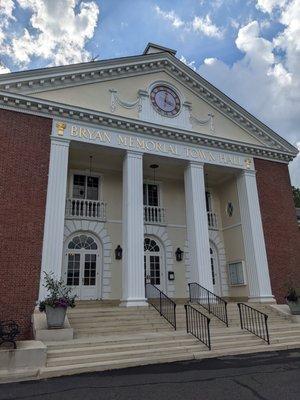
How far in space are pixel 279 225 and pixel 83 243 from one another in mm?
10003

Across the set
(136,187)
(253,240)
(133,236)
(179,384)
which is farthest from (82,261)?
(179,384)

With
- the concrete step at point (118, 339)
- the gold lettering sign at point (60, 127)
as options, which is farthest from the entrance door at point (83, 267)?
the concrete step at point (118, 339)

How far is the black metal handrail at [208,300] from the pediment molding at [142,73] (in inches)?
368

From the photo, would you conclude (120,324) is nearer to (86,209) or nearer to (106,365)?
(106,365)

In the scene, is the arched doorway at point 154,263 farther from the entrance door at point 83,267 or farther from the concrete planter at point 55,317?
the concrete planter at point 55,317

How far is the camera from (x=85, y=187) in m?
17.1

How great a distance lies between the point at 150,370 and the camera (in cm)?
757

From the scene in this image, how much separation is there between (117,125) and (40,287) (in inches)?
295

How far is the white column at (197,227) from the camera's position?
15.0m

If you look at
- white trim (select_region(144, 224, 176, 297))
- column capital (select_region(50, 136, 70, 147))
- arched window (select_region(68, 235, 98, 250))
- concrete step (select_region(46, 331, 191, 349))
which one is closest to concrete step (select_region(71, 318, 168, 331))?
concrete step (select_region(46, 331, 191, 349))

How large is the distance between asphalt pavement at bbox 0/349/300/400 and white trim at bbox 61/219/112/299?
7.92m

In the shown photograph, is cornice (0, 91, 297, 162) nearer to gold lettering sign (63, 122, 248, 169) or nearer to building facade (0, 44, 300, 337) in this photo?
building facade (0, 44, 300, 337)

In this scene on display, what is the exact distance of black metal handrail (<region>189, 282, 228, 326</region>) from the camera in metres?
13.0

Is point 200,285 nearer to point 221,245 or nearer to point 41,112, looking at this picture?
point 221,245
